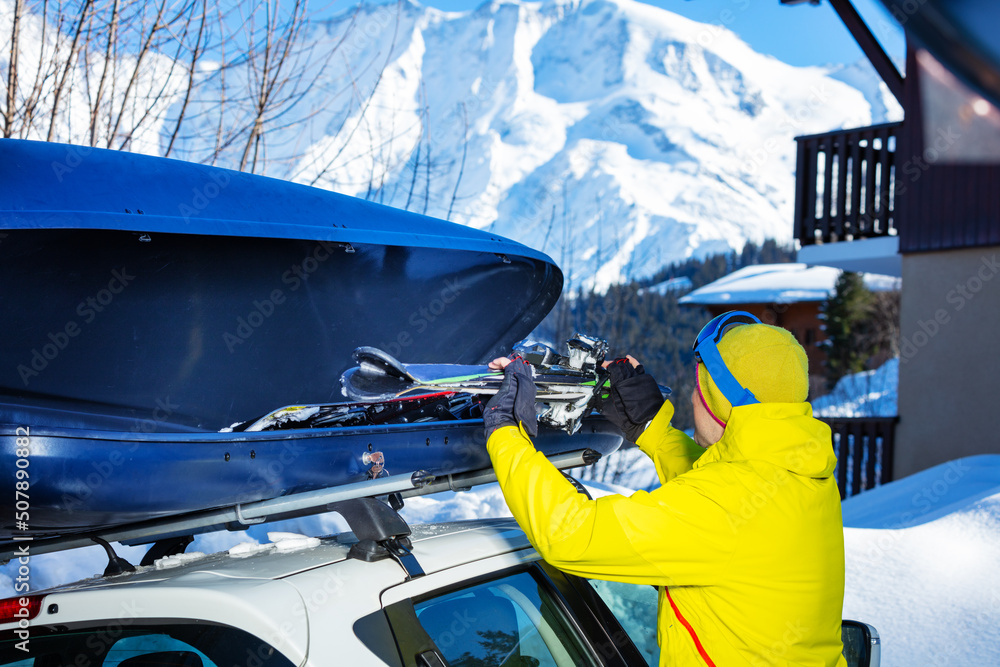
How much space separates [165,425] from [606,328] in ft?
40.5

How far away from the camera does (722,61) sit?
17288cm

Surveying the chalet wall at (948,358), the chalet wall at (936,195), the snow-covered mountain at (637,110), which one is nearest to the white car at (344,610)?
the chalet wall at (948,358)

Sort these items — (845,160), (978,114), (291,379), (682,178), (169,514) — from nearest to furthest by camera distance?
(978,114) < (169,514) < (291,379) < (845,160) < (682,178)

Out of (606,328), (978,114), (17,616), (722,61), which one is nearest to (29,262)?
(17,616)

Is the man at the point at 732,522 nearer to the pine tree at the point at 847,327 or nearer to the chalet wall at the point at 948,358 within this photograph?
the chalet wall at the point at 948,358

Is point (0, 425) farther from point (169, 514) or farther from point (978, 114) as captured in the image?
point (978, 114)

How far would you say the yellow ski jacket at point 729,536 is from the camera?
1.55 metres

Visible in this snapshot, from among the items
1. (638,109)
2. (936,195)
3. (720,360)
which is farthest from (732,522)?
(638,109)

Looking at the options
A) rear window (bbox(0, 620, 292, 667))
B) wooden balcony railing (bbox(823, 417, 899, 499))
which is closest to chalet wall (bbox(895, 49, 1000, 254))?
wooden balcony railing (bbox(823, 417, 899, 499))

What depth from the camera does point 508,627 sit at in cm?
183

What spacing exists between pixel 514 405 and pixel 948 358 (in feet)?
31.0

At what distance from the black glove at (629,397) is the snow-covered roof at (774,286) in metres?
24.2

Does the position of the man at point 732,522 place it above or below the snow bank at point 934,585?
above

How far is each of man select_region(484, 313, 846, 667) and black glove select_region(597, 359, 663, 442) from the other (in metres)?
0.49
